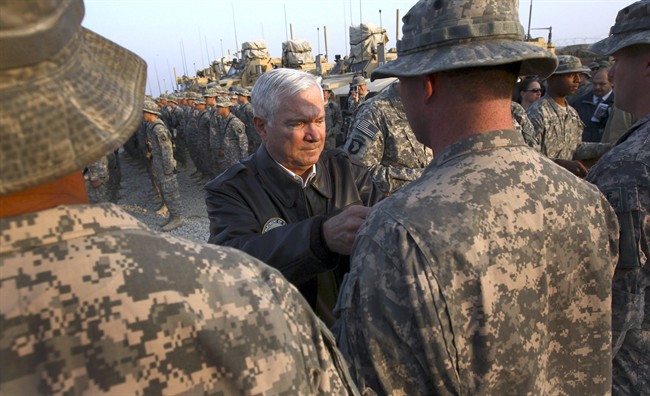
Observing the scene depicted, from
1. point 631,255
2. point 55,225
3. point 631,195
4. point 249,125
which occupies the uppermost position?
point 55,225

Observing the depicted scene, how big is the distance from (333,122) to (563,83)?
8604 mm

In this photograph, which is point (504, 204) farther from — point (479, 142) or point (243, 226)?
point (243, 226)

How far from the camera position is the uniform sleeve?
124 cm

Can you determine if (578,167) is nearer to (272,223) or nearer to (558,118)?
(272,223)

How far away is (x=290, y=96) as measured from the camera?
2.19 m

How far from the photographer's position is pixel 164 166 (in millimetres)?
9609

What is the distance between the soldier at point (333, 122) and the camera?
13172 mm

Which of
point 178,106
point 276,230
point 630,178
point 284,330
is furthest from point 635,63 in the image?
point 178,106

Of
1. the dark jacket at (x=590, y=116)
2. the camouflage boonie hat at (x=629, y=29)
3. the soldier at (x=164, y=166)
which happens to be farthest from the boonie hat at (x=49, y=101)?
the soldier at (x=164, y=166)

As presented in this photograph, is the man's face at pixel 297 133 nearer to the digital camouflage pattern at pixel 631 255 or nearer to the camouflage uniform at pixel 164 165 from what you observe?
the digital camouflage pattern at pixel 631 255

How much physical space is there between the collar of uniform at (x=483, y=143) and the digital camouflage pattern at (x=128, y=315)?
2.65 feet

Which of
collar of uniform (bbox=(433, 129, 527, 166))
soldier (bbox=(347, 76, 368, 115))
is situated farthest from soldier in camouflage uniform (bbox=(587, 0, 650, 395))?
soldier (bbox=(347, 76, 368, 115))

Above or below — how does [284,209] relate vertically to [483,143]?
below

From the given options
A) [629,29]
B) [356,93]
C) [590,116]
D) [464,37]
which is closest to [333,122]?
[356,93]
